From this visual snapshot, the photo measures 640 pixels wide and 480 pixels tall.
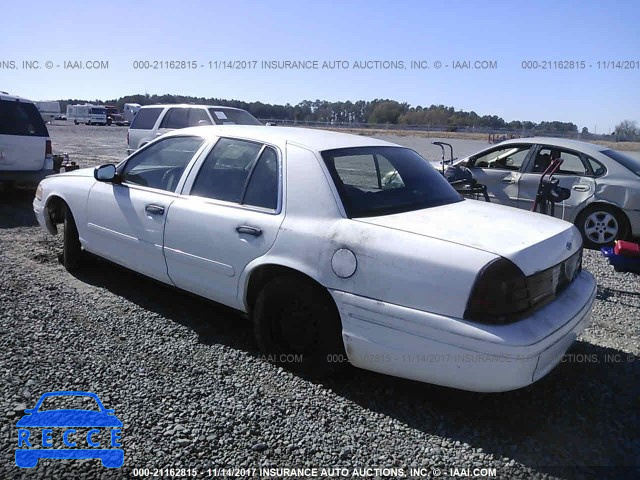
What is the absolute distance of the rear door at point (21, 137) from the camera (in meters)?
8.62

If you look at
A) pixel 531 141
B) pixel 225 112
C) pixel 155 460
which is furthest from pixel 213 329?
pixel 225 112

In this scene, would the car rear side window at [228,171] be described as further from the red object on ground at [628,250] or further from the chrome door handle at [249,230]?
the red object on ground at [628,250]

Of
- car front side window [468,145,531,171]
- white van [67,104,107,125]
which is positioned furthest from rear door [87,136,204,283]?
white van [67,104,107,125]

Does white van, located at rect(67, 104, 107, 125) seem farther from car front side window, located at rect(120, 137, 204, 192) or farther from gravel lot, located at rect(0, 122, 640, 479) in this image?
gravel lot, located at rect(0, 122, 640, 479)

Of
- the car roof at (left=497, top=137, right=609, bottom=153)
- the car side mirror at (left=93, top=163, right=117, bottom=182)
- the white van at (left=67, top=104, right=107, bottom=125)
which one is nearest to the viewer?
the car side mirror at (left=93, top=163, right=117, bottom=182)

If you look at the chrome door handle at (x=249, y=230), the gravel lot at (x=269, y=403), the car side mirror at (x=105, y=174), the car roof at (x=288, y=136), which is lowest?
the gravel lot at (x=269, y=403)

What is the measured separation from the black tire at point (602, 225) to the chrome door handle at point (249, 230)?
5599 mm

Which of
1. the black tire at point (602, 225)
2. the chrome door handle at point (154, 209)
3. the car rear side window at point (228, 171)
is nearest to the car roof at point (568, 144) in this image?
the black tire at point (602, 225)

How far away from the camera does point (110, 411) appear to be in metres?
2.95

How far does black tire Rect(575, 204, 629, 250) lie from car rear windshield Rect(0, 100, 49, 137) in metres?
8.82

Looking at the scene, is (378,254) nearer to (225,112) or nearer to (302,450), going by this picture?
(302,450)

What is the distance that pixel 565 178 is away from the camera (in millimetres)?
7602

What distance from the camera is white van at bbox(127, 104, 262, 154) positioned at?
40.4 feet

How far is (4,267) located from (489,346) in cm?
493
